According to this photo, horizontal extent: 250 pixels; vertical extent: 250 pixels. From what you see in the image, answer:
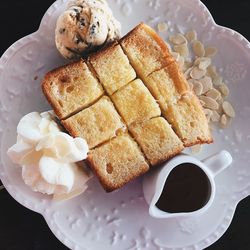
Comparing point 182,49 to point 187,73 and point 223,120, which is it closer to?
point 187,73

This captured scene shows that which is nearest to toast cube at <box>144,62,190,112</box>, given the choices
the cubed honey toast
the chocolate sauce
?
the cubed honey toast

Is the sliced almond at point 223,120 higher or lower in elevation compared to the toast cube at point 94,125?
lower

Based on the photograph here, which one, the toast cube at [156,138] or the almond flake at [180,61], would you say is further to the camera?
the almond flake at [180,61]

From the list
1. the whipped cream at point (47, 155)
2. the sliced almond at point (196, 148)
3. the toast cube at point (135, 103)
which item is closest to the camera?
the whipped cream at point (47, 155)

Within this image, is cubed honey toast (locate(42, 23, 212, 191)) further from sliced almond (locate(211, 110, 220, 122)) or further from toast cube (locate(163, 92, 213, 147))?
sliced almond (locate(211, 110, 220, 122))

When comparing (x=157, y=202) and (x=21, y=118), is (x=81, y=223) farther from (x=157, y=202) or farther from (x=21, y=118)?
(x=21, y=118)

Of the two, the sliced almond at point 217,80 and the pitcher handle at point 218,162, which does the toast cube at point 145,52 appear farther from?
the pitcher handle at point 218,162

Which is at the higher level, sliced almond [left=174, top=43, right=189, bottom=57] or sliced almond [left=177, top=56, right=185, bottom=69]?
sliced almond [left=174, top=43, right=189, bottom=57]

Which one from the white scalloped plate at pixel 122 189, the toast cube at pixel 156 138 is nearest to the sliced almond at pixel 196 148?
the white scalloped plate at pixel 122 189
